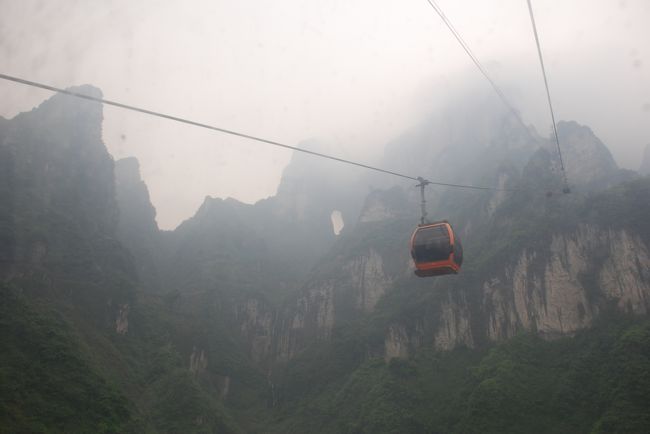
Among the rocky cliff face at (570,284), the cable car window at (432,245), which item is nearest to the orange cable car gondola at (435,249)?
the cable car window at (432,245)

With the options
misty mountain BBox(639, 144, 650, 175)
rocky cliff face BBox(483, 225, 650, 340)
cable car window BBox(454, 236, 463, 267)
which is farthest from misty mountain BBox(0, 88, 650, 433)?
cable car window BBox(454, 236, 463, 267)

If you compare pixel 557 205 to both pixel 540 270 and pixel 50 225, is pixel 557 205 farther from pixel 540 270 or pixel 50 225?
pixel 50 225

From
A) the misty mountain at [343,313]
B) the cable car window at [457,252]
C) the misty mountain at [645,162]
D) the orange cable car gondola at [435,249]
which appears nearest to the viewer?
the orange cable car gondola at [435,249]

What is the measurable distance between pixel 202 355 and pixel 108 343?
72.0 feet

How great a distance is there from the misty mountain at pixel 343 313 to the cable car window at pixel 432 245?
32197 mm

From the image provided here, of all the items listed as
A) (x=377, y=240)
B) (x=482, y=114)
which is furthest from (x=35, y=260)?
(x=482, y=114)

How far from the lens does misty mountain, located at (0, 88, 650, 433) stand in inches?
1891

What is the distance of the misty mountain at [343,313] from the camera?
48.0 metres

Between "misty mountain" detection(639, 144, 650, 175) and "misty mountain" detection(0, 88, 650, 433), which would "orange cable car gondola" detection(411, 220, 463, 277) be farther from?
"misty mountain" detection(639, 144, 650, 175)

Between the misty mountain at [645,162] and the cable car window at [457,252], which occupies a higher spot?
the misty mountain at [645,162]

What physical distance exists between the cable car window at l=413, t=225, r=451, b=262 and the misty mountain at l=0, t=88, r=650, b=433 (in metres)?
32.2

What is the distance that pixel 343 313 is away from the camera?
94000mm

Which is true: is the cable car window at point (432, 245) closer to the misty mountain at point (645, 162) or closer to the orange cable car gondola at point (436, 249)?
the orange cable car gondola at point (436, 249)

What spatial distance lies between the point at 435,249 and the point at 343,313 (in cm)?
7887
